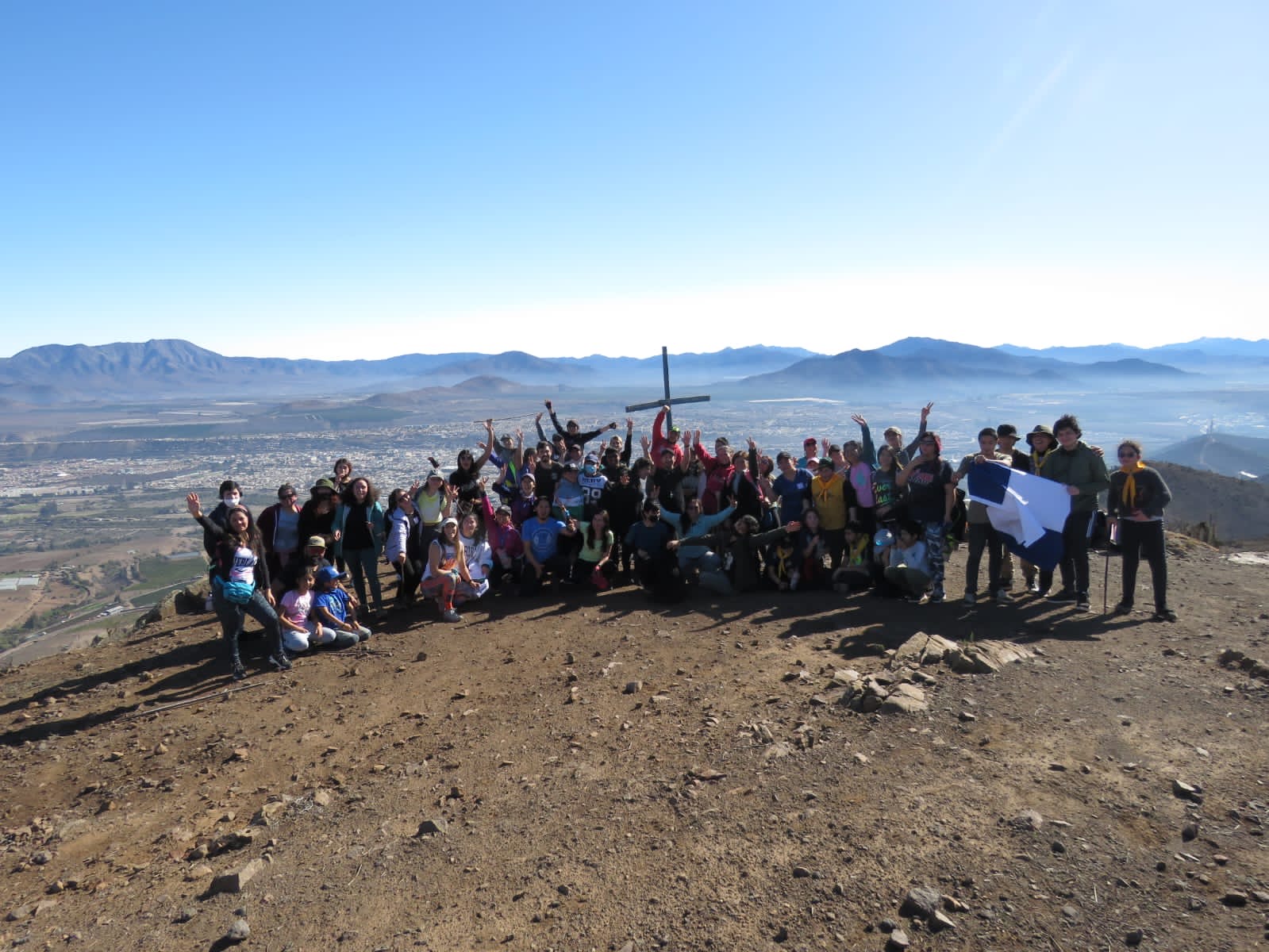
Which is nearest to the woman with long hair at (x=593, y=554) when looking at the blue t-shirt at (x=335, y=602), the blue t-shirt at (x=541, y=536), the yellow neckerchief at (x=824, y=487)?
the blue t-shirt at (x=541, y=536)

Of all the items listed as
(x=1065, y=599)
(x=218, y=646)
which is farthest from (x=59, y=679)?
(x=1065, y=599)

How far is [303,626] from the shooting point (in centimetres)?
816

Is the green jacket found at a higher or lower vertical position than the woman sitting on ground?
higher

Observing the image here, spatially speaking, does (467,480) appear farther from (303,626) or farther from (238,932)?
(238,932)

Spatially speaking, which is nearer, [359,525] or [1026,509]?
[1026,509]

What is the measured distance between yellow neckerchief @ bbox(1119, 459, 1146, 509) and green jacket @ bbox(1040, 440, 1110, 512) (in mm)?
181

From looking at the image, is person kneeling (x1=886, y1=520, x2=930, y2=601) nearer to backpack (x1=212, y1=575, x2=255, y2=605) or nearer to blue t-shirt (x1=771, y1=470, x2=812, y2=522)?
blue t-shirt (x1=771, y1=470, x2=812, y2=522)

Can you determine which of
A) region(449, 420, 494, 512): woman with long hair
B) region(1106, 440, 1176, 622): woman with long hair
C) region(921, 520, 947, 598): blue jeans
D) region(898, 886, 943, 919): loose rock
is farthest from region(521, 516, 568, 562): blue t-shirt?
region(898, 886, 943, 919): loose rock

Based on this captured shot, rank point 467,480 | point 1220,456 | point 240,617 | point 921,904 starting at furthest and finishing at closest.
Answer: point 1220,456, point 467,480, point 240,617, point 921,904

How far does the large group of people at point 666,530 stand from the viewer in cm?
802

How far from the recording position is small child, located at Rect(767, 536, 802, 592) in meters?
9.34

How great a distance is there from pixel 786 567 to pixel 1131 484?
3.90 meters

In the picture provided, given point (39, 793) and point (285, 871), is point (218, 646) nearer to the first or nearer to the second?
point (39, 793)

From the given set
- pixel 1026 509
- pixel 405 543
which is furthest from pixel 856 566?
pixel 405 543
